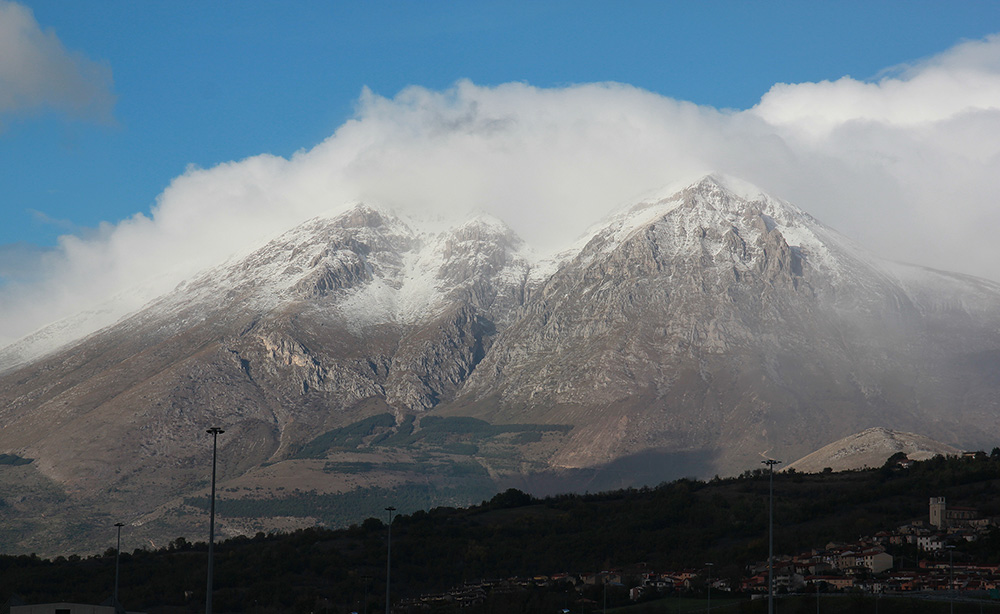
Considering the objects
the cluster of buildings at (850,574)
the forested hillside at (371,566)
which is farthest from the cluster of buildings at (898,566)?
the forested hillside at (371,566)

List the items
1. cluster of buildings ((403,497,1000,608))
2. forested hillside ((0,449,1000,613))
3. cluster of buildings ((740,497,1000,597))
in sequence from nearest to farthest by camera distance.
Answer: cluster of buildings ((740,497,1000,597))
cluster of buildings ((403,497,1000,608))
forested hillside ((0,449,1000,613))

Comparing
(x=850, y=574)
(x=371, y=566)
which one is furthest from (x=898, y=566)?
(x=371, y=566)

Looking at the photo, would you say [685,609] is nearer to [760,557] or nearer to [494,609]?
[494,609]

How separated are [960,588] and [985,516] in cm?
5376

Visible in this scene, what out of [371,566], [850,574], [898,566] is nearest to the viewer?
[850,574]

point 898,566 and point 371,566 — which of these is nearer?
point 898,566

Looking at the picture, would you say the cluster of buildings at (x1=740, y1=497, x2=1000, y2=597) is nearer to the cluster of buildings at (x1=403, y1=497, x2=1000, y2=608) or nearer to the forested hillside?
the cluster of buildings at (x1=403, y1=497, x2=1000, y2=608)

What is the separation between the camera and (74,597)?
164 m

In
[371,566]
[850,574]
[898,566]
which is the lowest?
[371,566]

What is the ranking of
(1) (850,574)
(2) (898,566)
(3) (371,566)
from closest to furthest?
(1) (850,574)
(2) (898,566)
(3) (371,566)

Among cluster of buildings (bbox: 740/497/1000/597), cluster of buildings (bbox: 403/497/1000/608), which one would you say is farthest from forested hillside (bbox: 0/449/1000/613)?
cluster of buildings (bbox: 740/497/1000/597)

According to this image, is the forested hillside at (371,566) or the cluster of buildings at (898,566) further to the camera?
the forested hillside at (371,566)

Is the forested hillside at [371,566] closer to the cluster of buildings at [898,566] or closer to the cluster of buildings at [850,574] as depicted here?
the cluster of buildings at [850,574]

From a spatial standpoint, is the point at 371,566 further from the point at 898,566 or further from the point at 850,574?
the point at 898,566
